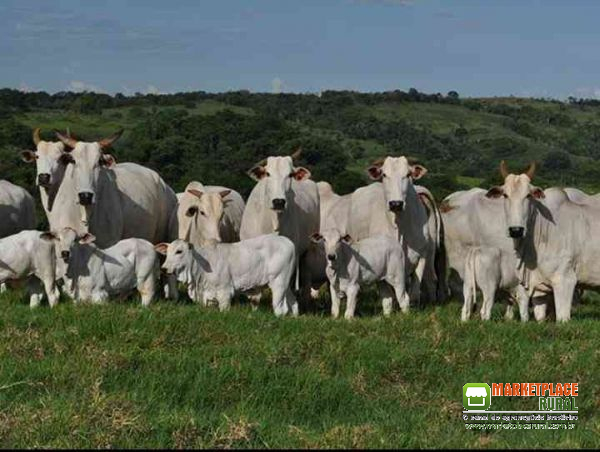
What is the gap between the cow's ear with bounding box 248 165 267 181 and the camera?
49.8ft

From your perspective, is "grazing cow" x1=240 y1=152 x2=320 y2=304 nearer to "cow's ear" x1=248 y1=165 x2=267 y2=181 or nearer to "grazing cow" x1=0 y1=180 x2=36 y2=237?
"cow's ear" x1=248 y1=165 x2=267 y2=181

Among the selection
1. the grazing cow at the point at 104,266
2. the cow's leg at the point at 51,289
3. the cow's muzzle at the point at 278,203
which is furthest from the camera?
the cow's muzzle at the point at 278,203

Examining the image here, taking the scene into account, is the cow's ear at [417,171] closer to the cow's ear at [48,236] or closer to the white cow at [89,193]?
the white cow at [89,193]

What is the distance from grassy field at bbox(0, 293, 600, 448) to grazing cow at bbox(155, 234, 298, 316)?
1380 millimetres

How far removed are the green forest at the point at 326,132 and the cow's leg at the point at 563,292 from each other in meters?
21.6

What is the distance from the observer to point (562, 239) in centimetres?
1423

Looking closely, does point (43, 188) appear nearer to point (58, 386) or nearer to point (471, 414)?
point (58, 386)

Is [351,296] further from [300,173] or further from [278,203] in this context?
[300,173]

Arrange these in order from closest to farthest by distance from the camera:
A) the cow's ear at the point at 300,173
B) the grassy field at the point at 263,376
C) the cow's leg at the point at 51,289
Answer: the grassy field at the point at 263,376
the cow's leg at the point at 51,289
the cow's ear at the point at 300,173

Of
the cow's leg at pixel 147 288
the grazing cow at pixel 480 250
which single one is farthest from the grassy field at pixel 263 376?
the grazing cow at pixel 480 250

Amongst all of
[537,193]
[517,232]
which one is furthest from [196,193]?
[537,193]

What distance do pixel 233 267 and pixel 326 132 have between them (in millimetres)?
105048

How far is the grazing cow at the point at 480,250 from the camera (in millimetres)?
13852

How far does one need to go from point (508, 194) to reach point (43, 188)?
6961 millimetres
